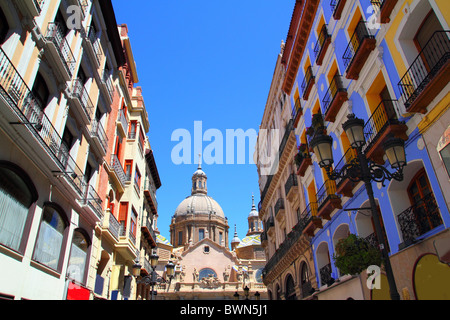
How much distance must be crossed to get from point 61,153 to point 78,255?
4.41 m

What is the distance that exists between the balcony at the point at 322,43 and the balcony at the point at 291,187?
7.17 m

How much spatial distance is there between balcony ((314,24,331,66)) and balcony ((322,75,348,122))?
1.81 m

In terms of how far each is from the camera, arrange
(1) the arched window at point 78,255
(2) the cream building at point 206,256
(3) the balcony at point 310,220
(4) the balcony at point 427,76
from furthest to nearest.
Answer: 1. (2) the cream building at point 206,256
2. (3) the balcony at point 310,220
3. (1) the arched window at point 78,255
4. (4) the balcony at point 427,76

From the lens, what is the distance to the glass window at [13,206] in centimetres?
841

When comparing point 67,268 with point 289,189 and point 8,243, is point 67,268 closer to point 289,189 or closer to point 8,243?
point 8,243

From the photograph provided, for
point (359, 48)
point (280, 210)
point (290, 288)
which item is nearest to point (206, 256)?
point (290, 288)

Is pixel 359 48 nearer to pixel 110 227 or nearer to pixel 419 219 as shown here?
pixel 419 219

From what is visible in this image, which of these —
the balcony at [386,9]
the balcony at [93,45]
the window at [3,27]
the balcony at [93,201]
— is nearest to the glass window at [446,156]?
the balcony at [386,9]

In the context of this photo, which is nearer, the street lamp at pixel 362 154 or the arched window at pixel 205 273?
the street lamp at pixel 362 154

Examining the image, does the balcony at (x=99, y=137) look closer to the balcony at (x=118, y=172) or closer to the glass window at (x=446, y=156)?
the balcony at (x=118, y=172)

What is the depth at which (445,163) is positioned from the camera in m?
7.30

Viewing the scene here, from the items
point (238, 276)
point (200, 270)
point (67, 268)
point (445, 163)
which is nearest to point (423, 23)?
point (445, 163)

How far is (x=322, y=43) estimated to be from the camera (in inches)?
619
